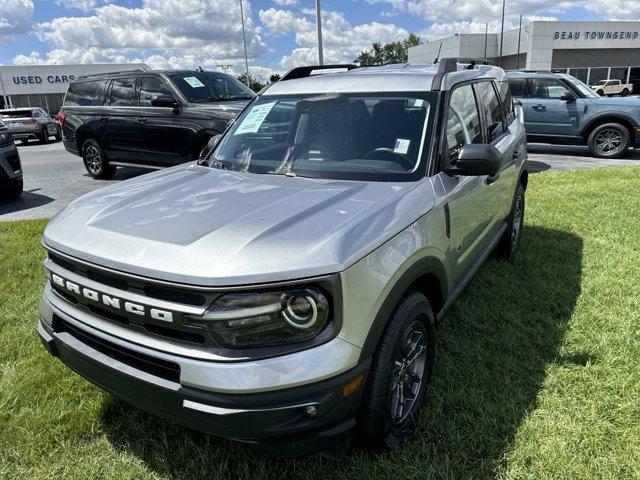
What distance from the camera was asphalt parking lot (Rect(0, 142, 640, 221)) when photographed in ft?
25.4

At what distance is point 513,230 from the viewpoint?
485 cm

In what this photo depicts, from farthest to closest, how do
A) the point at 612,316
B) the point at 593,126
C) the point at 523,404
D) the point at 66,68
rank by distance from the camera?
the point at 66,68, the point at 593,126, the point at 612,316, the point at 523,404

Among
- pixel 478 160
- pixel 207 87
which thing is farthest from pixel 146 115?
pixel 478 160

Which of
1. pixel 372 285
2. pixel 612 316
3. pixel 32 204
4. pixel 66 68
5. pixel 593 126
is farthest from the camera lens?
pixel 66 68

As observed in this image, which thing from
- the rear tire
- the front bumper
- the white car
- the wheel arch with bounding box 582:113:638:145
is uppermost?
the front bumper

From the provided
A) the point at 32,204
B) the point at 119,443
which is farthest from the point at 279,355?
the point at 32,204

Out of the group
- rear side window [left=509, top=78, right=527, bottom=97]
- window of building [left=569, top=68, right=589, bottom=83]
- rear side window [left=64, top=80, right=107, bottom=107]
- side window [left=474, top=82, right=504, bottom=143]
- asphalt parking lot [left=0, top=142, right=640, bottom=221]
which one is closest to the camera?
side window [left=474, top=82, right=504, bottom=143]

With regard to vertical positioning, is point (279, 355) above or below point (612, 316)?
above

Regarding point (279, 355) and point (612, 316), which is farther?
point (612, 316)

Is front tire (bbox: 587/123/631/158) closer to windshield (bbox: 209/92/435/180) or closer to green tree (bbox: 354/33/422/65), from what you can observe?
windshield (bbox: 209/92/435/180)

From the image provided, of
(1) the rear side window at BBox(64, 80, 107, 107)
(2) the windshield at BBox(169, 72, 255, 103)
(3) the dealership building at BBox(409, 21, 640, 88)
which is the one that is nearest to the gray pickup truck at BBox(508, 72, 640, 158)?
(2) the windshield at BBox(169, 72, 255, 103)

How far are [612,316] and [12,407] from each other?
160 inches

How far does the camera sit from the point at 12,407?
2.86 meters

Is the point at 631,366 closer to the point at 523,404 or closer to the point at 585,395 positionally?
the point at 585,395
